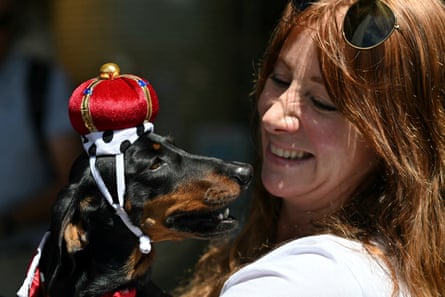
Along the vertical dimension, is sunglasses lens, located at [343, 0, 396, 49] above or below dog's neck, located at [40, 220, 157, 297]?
above

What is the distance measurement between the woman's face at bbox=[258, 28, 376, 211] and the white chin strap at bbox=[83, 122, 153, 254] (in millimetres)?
→ 372

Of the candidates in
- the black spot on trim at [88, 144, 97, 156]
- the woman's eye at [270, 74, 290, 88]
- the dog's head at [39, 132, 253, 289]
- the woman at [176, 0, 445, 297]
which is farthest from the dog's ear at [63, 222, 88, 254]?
the woman's eye at [270, 74, 290, 88]

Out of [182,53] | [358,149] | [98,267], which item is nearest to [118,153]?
[98,267]

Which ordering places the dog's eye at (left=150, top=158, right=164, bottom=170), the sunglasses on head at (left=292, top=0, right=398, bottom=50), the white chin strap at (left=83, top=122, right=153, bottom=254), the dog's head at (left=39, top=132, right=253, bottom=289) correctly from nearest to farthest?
the sunglasses on head at (left=292, top=0, right=398, bottom=50) < the white chin strap at (left=83, top=122, right=153, bottom=254) < the dog's head at (left=39, top=132, right=253, bottom=289) < the dog's eye at (left=150, top=158, right=164, bottom=170)

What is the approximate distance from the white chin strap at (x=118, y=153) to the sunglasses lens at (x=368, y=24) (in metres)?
0.62

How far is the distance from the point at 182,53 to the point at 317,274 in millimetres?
4028

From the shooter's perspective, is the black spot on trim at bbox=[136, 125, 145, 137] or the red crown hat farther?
the black spot on trim at bbox=[136, 125, 145, 137]

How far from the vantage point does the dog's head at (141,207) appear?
2.15 meters

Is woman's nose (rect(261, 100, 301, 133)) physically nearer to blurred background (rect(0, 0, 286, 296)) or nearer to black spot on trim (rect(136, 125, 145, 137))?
black spot on trim (rect(136, 125, 145, 137))

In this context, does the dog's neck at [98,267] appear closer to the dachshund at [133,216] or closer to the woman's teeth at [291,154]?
the dachshund at [133,216]

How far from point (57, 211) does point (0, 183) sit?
2.24 meters

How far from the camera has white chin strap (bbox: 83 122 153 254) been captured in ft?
6.71

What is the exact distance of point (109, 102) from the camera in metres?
1.94

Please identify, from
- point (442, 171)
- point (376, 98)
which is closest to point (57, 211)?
point (376, 98)
